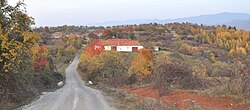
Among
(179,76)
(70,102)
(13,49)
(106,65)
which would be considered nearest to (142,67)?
(106,65)

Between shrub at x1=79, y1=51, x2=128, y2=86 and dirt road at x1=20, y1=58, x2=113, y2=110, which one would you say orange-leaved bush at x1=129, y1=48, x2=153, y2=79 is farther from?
dirt road at x1=20, y1=58, x2=113, y2=110

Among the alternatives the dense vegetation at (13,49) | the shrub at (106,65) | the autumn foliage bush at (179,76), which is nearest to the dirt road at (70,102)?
the dense vegetation at (13,49)

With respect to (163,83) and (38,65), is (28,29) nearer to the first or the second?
(163,83)

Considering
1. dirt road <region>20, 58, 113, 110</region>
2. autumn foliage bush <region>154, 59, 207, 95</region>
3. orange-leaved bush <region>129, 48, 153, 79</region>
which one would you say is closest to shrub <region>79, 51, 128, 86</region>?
orange-leaved bush <region>129, 48, 153, 79</region>

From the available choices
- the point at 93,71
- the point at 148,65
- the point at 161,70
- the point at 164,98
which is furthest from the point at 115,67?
the point at 164,98

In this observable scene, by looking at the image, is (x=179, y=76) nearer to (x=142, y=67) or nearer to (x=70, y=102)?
(x=70, y=102)

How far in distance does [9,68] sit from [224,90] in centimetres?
1349

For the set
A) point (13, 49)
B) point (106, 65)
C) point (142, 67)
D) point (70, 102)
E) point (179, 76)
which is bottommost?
point (106, 65)

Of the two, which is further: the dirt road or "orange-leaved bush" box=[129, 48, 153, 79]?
"orange-leaved bush" box=[129, 48, 153, 79]

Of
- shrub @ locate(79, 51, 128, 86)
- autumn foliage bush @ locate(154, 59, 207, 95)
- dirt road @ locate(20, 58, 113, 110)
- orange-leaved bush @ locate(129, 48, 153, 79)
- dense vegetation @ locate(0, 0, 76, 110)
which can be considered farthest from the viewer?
shrub @ locate(79, 51, 128, 86)

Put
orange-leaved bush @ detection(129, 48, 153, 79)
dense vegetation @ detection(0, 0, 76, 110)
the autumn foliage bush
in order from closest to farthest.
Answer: dense vegetation @ detection(0, 0, 76, 110) → the autumn foliage bush → orange-leaved bush @ detection(129, 48, 153, 79)

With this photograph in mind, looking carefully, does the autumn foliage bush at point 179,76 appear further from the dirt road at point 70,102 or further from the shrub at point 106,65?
the shrub at point 106,65

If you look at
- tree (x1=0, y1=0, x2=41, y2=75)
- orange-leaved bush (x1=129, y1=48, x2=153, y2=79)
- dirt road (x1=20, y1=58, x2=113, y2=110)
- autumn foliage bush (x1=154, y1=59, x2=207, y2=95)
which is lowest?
orange-leaved bush (x1=129, y1=48, x2=153, y2=79)

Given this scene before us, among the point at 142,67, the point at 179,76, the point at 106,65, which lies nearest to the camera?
the point at 179,76
